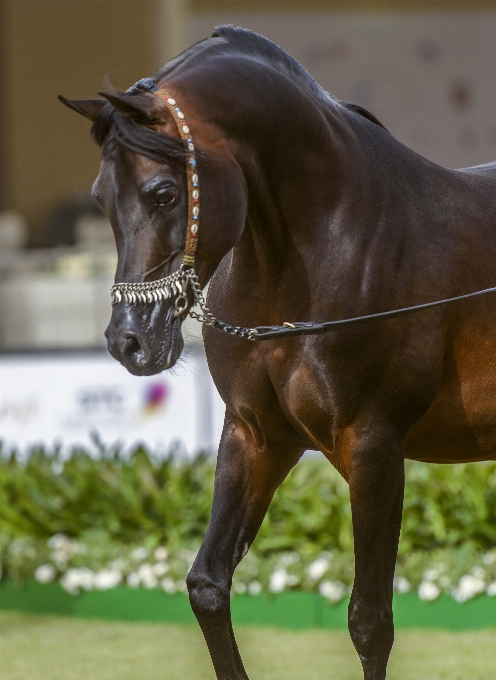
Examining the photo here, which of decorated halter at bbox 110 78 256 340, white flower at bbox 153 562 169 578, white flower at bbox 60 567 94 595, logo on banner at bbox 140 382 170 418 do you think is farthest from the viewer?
logo on banner at bbox 140 382 170 418

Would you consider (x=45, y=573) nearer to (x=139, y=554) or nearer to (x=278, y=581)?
(x=139, y=554)

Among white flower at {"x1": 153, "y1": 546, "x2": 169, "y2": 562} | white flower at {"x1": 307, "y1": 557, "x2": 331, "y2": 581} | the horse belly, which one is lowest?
white flower at {"x1": 153, "y1": 546, "x2": 169, "y2": 562}

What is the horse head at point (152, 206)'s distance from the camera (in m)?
2.34

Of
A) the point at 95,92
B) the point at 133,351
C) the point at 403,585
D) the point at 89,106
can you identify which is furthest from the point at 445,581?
the point at 95,92

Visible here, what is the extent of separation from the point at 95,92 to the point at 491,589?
10.9 m

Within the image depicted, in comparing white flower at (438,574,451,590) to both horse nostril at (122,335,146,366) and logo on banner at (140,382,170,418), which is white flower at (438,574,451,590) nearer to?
logo on banner at (140,382,170,418)

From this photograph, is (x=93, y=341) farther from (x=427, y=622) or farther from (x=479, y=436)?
(x=479, y=436)

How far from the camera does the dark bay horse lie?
238 cm

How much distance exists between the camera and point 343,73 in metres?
12.2

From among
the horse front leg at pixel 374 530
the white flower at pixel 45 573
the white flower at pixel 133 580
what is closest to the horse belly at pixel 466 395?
the horse front leg at pixel 374 530

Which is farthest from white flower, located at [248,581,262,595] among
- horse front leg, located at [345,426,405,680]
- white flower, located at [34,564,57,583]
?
horse front leg, located at [345,426,405,680]

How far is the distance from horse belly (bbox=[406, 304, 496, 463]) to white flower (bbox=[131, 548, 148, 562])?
2558 millimetres

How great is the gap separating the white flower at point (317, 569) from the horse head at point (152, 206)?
104 inches

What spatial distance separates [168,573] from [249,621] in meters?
0.45
